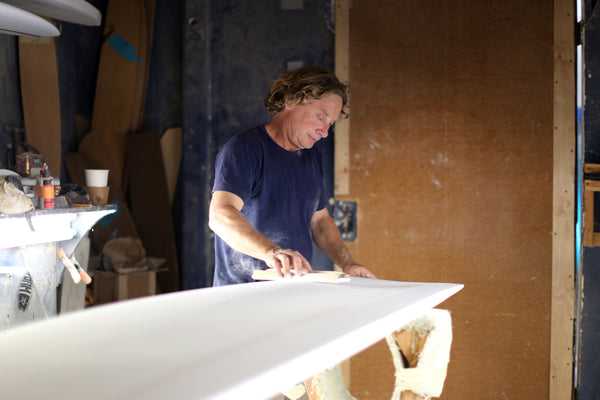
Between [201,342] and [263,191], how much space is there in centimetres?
Answer: 83

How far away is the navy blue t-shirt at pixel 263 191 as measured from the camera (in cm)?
170

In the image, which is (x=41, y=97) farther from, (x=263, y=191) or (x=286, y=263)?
(x=286, y=263)

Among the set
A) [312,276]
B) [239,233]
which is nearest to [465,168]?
[312,276]

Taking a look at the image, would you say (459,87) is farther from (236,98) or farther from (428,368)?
(428,368)

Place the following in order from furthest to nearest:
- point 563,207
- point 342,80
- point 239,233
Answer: point 342,80
point 563,207
point 239,233

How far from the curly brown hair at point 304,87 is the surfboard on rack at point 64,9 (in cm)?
136

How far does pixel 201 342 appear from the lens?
101 centimetres

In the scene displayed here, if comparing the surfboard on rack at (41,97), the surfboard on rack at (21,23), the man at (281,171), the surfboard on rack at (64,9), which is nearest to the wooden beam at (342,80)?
the man at (281,171)

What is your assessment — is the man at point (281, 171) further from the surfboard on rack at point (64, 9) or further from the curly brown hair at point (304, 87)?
the surfboard on rack at point (64, 9)

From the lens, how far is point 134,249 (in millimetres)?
3266

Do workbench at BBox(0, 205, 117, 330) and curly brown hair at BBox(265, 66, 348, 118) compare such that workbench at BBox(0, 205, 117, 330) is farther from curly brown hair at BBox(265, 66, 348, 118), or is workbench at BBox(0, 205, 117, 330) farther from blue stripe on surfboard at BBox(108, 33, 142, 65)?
blue stripe on surfboard at BBox(108, 33, 142, 65)

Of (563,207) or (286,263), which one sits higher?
(563,207)

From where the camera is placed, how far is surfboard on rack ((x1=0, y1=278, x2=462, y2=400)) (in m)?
0.82

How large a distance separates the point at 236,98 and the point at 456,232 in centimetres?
146
